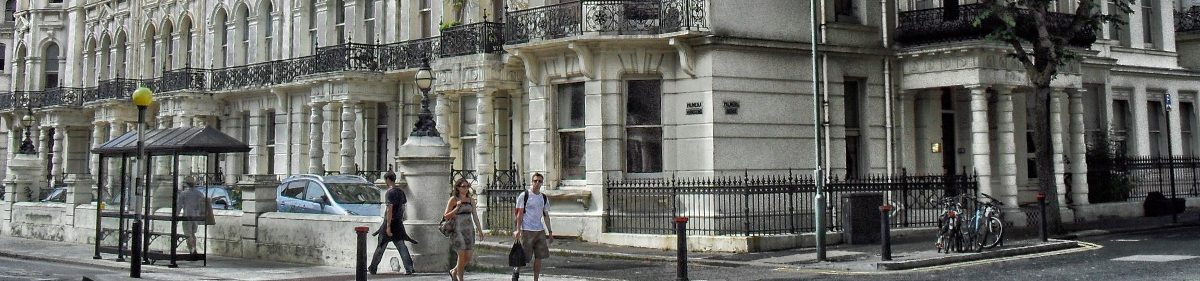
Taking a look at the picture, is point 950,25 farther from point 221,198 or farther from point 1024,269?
point 221,198

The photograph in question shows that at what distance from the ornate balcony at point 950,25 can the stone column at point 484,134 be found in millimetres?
9479

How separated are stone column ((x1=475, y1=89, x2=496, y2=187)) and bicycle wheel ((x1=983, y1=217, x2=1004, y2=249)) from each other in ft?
37.0

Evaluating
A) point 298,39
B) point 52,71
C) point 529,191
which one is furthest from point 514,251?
point 52,71

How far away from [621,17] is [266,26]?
57.0 feet

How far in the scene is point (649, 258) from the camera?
62.6 ft

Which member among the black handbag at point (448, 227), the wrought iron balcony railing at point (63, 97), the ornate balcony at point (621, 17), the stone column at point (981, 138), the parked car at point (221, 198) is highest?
the wrought iron balcony railing at point (63, 97)

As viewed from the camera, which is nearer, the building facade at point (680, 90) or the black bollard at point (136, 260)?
the black bollard at point (136, 260)

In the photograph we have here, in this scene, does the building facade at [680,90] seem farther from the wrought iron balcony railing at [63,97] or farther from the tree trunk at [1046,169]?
the wrought iron balcony railing at [63,97]

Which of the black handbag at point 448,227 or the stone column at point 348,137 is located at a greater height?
the stone column at point 348,137

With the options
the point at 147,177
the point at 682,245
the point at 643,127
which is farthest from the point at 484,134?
the point at 682,245

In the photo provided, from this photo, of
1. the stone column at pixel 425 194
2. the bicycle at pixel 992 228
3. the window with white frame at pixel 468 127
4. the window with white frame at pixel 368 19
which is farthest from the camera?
the window with white frame at pixel 368 19

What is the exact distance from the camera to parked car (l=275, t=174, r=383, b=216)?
21.4m

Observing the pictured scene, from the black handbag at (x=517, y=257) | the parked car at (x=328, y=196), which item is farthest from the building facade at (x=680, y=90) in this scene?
the black handbag at (x=517, y=257)

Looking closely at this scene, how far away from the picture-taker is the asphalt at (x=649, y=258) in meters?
16.7
